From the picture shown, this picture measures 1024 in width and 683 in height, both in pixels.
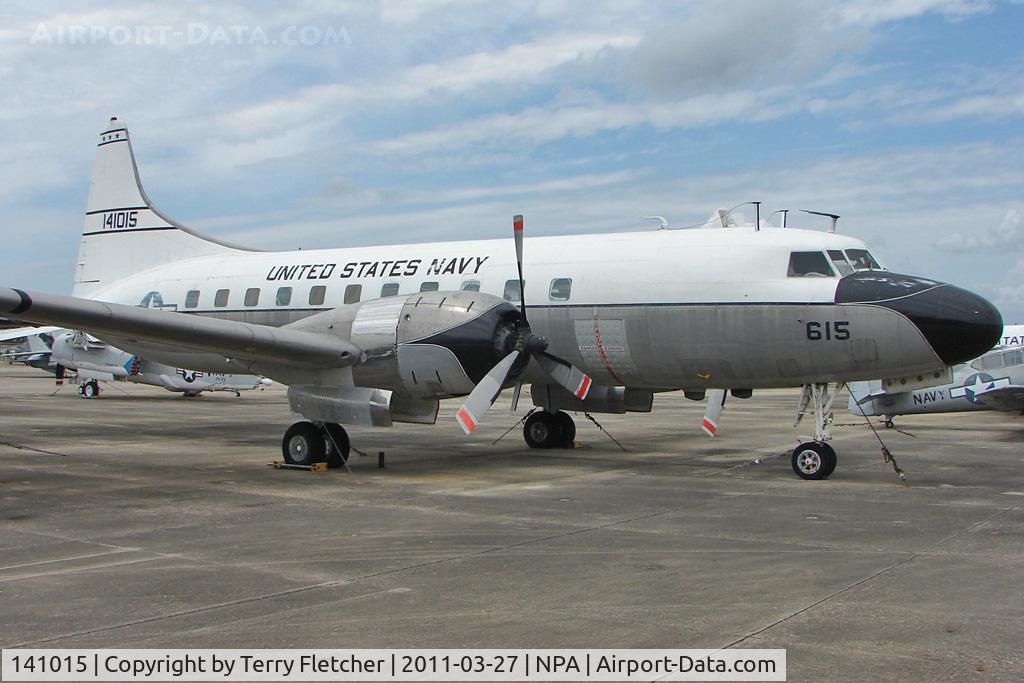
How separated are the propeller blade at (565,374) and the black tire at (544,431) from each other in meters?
3.40

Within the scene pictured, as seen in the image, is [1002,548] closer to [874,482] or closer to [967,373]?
[874,482]

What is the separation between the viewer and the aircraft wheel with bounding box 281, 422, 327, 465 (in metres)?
14.4

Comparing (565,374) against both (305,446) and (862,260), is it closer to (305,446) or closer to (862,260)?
(305,446)

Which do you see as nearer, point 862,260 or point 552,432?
point 862,260

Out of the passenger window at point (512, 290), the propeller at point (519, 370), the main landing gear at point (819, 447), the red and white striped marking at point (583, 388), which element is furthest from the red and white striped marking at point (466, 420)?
the main landing gear at point (819, 447)

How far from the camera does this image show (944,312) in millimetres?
12227

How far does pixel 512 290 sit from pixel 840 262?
16.4ft

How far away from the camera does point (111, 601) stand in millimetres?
6781

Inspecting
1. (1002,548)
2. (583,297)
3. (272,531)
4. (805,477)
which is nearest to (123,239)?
(583,297)

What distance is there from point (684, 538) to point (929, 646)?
11.7 feet

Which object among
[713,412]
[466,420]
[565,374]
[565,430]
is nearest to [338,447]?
[466,420]

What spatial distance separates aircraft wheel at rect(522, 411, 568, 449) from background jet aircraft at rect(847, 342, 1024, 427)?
758cm

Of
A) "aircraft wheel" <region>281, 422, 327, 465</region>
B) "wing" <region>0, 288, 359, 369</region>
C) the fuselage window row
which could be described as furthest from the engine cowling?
the fuselage window row

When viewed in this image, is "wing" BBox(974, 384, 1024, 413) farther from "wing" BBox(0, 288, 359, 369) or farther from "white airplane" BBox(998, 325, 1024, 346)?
"wing" BBox(0, 288, 359, 369)
